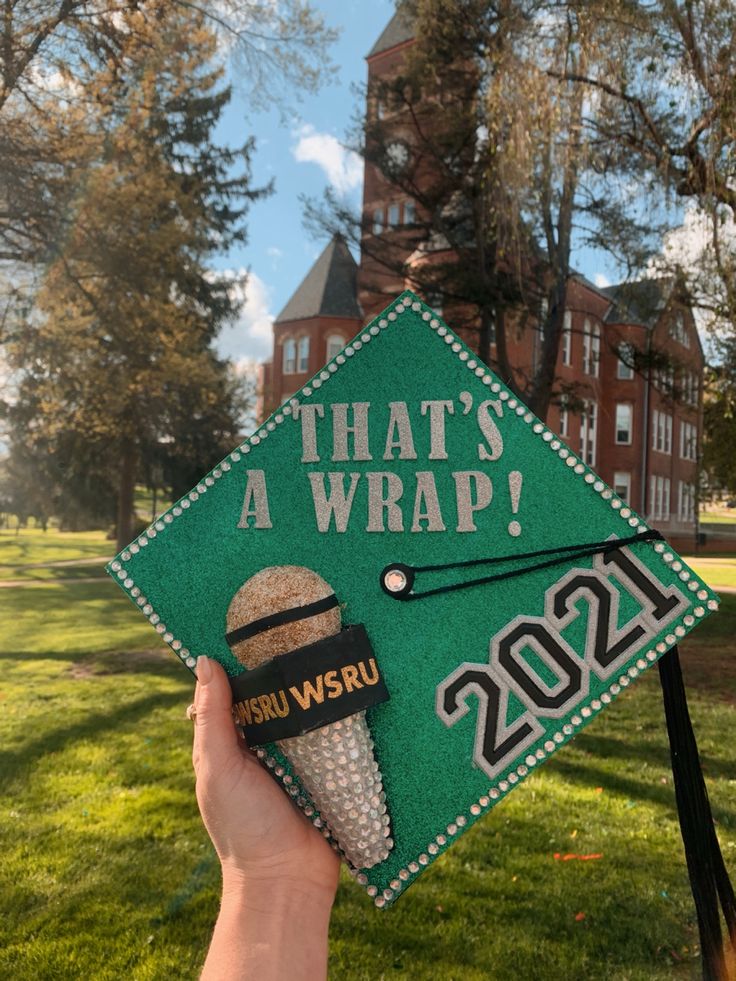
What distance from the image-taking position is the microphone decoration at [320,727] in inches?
42.7

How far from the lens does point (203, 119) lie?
19062 mm

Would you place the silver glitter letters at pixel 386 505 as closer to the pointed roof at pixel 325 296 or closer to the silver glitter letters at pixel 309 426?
the silver glitter letters at pixel 309 426

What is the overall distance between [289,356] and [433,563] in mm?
31144

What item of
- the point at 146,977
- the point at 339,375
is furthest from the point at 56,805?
the point at 339,375

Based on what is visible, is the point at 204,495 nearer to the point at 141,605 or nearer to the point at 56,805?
the point at 141,605

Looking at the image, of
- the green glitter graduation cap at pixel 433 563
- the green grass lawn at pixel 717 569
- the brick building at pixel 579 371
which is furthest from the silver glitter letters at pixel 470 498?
the green grass lawn at pixel 717 569

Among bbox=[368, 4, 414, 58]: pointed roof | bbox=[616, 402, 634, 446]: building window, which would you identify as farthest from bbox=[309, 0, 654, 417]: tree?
bbox=[616, 402, 634, 446]: building window

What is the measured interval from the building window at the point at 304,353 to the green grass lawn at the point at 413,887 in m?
25.2

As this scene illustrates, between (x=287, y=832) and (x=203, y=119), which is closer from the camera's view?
(x=287, y=832)

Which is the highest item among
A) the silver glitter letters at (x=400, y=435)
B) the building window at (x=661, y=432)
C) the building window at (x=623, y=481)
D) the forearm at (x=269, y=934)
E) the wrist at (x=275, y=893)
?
the building window at (x=661, y=432)

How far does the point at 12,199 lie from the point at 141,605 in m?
9.01

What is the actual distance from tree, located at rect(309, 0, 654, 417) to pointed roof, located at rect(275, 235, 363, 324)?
14947mm

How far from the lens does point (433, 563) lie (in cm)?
115

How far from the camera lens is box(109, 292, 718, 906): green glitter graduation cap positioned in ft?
3.67
